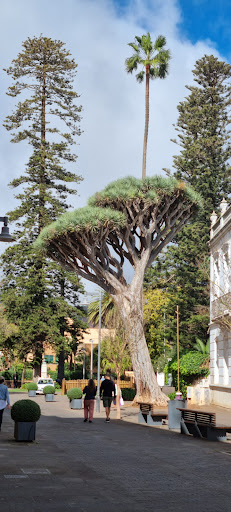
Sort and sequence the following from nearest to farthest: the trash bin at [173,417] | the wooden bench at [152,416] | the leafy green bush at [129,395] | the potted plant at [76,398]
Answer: the trash bin at [173,417], the wooden bench at [152,416], the potted plant at [76,398], the leafy green bush at [129,395]

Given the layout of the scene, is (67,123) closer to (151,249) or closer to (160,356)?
(160,356)

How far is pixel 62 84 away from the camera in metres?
54.8

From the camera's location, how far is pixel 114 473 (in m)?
11.0

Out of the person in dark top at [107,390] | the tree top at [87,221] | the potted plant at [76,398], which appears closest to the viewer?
the person in dark top at [107,390]

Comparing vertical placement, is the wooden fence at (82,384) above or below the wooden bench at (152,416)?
above

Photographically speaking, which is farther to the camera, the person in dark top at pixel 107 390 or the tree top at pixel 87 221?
the tree top at pixel 87 221

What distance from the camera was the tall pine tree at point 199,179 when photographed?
48.1 m

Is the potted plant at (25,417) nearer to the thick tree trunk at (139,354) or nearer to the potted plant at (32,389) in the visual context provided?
the thick tree trunk at (139,354)

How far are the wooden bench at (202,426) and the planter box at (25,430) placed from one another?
415 cm

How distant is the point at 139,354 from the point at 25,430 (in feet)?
48.4

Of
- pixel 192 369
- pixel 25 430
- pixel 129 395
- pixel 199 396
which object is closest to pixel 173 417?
pixel 25 430

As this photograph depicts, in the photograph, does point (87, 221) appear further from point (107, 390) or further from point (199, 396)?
point (199, 396)

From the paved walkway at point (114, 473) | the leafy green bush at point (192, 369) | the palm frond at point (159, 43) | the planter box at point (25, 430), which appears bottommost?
the paved walkway at point (114, 473)

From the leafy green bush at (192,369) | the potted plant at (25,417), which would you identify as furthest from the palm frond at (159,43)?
the potted plant at (25,417)
